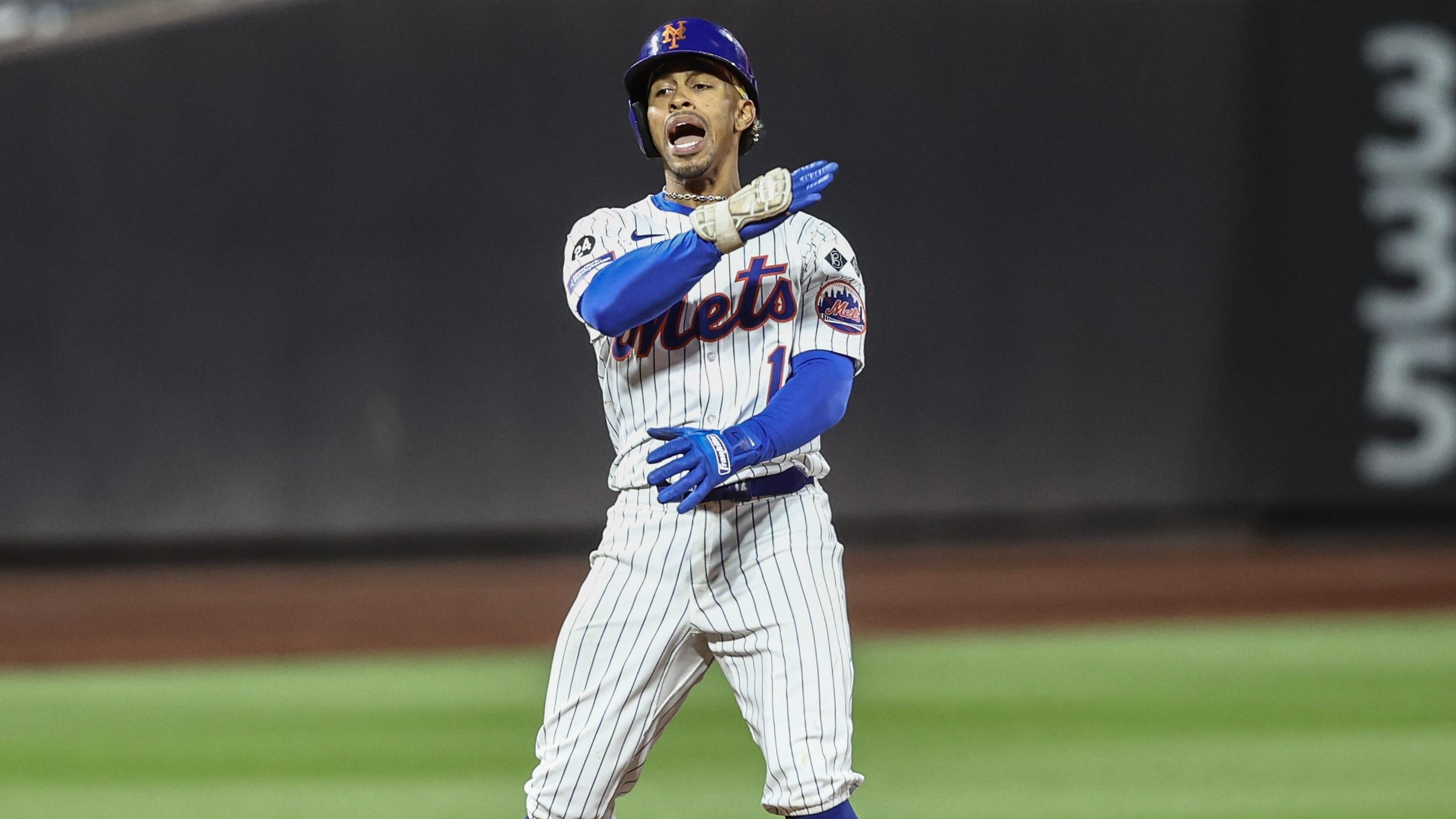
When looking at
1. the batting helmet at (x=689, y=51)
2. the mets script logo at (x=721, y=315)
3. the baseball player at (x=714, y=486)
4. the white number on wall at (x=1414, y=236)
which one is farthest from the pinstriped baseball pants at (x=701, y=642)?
the white number on wall at (x=1414, y=236)

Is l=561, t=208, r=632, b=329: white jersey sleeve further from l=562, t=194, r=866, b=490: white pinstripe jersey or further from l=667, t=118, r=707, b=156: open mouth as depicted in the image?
l=667, t=118, r=707, b=156: open mouth

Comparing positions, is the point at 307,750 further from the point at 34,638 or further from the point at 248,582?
the point at 248,582

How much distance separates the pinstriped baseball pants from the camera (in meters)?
3.12

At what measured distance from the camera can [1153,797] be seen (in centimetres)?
489

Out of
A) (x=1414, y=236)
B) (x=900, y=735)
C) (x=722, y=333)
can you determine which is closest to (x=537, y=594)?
(x=900, y=735)

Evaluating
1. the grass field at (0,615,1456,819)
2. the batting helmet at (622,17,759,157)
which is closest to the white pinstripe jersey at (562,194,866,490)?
the batting helmet at (622,17,759,157)

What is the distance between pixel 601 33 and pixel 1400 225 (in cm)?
556

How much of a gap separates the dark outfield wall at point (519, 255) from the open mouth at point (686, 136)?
7637 millimetres

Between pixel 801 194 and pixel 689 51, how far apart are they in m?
0.47

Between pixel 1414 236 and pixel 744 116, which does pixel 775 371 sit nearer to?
pixel 744 116

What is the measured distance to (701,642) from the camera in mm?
3293

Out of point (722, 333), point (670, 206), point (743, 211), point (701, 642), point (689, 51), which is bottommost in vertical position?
point (701, 642)

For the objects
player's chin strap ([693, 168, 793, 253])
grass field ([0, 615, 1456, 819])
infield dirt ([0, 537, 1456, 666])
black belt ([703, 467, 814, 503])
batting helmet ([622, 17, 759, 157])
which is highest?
batting helmet ([622, 17, 759, 157])

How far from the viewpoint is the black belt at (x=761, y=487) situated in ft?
10.6
